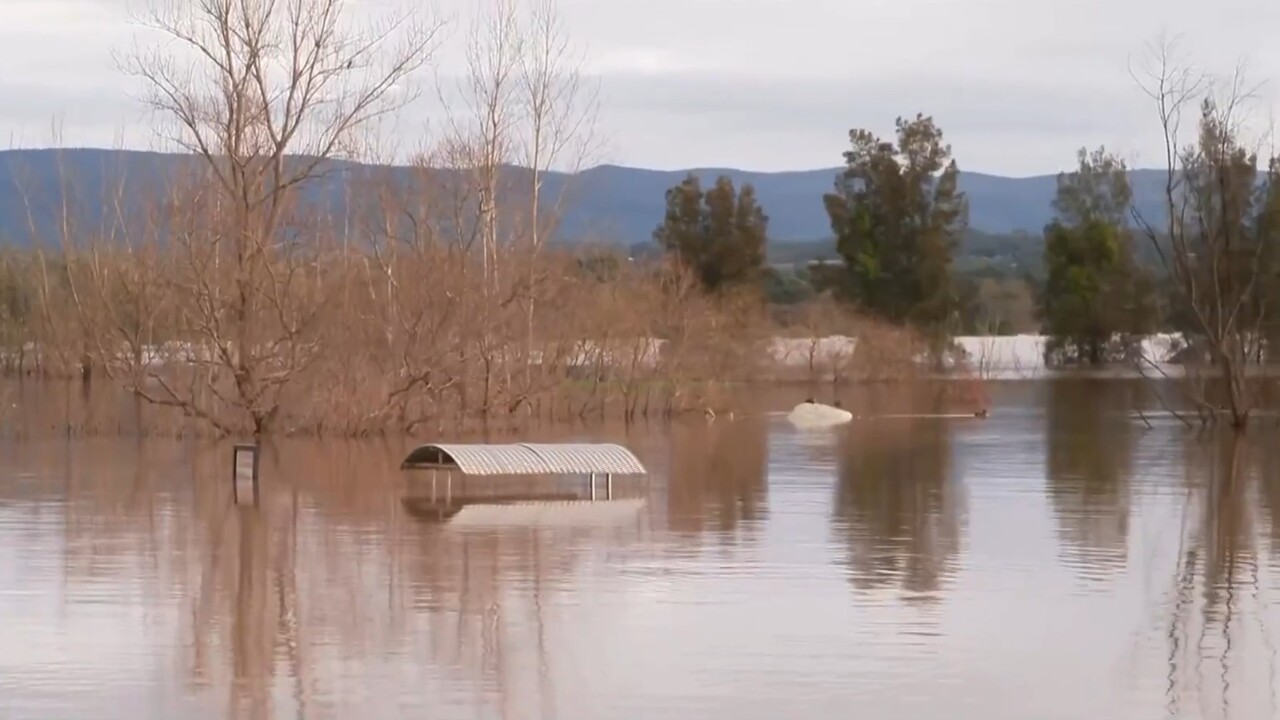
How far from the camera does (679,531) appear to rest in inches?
688

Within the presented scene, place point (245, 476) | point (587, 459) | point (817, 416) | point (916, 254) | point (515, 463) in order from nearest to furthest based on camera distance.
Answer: point (515, 463)
point (587, 459)
point (245, 476)
point (817, 416)
point (916, 254)

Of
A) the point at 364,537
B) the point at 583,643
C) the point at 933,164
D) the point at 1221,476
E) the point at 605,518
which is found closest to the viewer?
the point at 583,643

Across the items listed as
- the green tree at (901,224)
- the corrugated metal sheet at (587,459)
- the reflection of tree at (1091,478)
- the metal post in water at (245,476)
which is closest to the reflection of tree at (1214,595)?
the reflection of tree at (1091,478)

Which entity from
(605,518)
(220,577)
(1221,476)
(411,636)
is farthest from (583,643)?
(1221,476)

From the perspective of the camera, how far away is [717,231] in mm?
66875

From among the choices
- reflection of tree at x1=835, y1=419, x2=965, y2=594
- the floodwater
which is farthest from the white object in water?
the floodwater

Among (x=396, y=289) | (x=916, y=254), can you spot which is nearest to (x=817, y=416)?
(x=396, y=289)

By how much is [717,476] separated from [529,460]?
4359 millimetres

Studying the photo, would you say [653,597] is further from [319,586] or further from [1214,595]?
[1214,595]

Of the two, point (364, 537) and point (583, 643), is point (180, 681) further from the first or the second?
point (364, 537)

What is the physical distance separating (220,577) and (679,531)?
482 cm

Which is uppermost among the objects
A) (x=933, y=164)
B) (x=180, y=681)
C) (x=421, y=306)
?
(x=933, y=164)

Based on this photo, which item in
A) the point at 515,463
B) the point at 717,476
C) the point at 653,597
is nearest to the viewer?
the point at 653,597

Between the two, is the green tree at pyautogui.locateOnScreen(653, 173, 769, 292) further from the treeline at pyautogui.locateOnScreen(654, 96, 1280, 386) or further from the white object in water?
the white object in water
